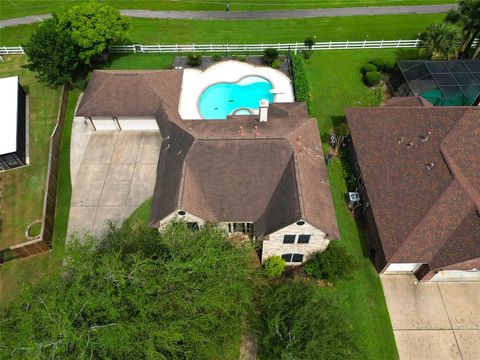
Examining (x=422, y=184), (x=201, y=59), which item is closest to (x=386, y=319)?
(x=422, y=184)

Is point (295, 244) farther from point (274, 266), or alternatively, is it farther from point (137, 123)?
point (137, 123)

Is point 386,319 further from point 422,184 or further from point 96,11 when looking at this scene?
point 96,11

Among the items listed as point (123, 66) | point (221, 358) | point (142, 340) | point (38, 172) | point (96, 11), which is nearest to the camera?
point (142, 340)

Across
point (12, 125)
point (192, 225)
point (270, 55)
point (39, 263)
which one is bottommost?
point (39, 263)

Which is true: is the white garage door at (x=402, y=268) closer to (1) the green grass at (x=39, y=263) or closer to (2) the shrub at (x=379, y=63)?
(1) the green grass at (x=39, y=263)

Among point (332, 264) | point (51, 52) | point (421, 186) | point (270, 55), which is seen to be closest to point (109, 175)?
point (51, 52)

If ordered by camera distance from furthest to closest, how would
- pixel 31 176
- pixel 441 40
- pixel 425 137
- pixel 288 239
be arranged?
pixel 441 40
pixel 31 176
pixel 425 137
pixel 288 239

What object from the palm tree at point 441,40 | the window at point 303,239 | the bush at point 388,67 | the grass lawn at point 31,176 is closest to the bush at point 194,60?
the grass lawn at point 31,176
